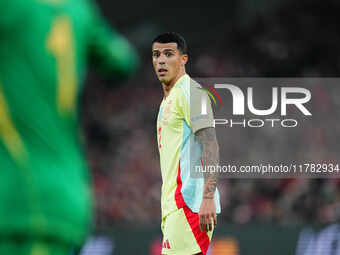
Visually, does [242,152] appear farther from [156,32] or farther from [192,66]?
[156,32]

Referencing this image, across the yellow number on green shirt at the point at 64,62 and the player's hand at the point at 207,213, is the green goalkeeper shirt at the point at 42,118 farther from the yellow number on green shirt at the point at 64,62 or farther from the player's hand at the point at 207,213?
the player's hand at the point at 207,213

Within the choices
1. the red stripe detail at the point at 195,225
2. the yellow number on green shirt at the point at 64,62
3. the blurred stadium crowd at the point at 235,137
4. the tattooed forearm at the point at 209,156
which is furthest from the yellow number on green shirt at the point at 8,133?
the blurred stadium crowd at the point at 235,137

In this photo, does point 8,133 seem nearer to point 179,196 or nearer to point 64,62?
point 64,62

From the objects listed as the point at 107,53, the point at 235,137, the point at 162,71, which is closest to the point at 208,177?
the point at 162,71

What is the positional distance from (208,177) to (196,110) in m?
0.40

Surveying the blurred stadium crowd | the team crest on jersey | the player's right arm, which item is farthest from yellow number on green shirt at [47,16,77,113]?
the blurred stadium crowd

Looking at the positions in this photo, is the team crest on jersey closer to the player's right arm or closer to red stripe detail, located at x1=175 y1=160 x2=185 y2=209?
red stripe detail, located at x1=175 y1=160 x2=185 y2=209

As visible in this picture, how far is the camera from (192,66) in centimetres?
1339

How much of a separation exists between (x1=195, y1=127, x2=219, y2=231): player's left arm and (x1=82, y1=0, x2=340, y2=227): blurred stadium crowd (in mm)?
5576

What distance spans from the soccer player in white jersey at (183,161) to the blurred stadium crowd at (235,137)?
5.51 metres

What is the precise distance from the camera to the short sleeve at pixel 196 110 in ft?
15.0

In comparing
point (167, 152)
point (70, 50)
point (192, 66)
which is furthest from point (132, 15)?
point (70, 50)

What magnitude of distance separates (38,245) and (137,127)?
399 inches

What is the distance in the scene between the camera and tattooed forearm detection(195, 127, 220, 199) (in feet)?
14.8
